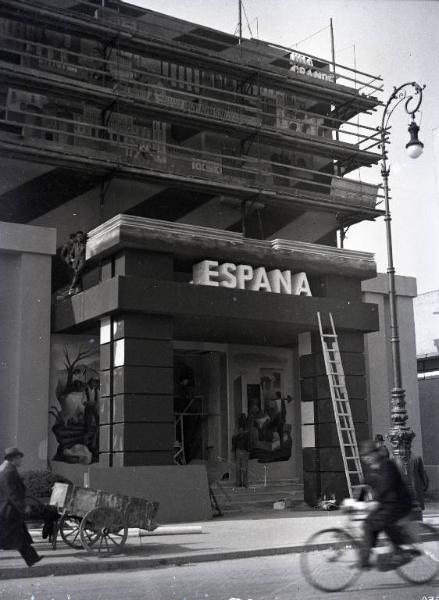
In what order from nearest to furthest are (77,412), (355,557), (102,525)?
(355,557) → (102,525) → (77,412)

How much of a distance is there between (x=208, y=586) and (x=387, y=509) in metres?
2.64

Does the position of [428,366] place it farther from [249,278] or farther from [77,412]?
[77,412]

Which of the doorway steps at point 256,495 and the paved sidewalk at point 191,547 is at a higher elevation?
the doorway steps at point 256,495

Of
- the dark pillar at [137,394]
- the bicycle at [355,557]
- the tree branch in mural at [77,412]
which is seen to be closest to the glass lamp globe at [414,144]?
the dark pillar at [137,394]

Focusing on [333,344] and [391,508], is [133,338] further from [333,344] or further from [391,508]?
[391,508]

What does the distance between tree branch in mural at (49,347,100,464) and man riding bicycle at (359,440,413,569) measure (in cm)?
1338

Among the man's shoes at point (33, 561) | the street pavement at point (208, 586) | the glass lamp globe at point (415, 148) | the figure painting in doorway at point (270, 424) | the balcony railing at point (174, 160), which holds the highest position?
the balcony railing at point (174, 160)

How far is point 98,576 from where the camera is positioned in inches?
471

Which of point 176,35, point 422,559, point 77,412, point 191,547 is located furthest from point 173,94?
point 422,559

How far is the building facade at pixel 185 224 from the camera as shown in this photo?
64.9ft

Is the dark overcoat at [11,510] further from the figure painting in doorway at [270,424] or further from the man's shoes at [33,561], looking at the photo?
the figure painting in doorway at [270,424]

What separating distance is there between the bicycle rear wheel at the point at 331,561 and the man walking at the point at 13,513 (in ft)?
14.2

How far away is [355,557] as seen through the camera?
403 inches

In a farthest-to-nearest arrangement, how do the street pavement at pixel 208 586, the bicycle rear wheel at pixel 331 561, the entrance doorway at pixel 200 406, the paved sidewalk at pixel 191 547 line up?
the entrance doorway at pixel 200 406, the paved sidewalk at pixel 191 547, the bicycle rear wheel at pixel 331 561, the street pavement at pixel 208 586
